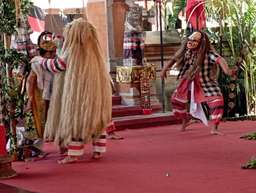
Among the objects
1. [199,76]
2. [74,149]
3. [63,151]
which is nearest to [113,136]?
[199,76]

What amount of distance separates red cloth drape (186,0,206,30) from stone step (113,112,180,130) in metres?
1.93

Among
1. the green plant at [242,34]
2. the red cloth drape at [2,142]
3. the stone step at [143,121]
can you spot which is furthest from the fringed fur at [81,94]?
the green plant at [242,34]

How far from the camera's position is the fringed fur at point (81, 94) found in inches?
257

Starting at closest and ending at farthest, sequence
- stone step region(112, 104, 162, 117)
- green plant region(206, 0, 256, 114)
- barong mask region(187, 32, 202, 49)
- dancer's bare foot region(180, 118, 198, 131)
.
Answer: barong mask region(187, 32, 202, 49), dancer's bare foot region(180, 118, 198, 131), stone step region(112, 104, 162, 117), green plant region(206, 0, 256, 114)

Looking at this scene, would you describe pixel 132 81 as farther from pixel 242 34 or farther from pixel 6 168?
pixel 6 168

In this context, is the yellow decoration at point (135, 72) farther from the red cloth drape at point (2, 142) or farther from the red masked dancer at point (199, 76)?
the red cloth drape at point (2, 142)

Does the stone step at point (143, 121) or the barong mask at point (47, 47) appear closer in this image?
the barong mask at point (47, 47)

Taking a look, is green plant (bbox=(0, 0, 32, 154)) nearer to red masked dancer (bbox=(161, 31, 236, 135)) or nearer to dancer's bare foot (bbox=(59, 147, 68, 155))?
dancer's bare foot (bbox=(59, 147, 68, 155))

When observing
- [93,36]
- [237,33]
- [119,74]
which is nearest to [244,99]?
[237,33]

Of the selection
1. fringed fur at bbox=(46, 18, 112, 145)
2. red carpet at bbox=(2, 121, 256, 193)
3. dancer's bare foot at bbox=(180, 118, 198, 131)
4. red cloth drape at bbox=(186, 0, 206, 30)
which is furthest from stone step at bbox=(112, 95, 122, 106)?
fringed fur at bbox=(46, 18, 112, 145)

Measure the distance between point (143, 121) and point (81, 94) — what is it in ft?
12.0

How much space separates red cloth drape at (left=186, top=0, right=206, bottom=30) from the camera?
37.4 feet

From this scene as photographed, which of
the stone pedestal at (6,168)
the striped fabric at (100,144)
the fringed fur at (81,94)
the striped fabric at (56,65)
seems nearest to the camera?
the stone pedestal at (6,168)

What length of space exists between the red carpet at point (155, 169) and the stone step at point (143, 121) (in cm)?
131
